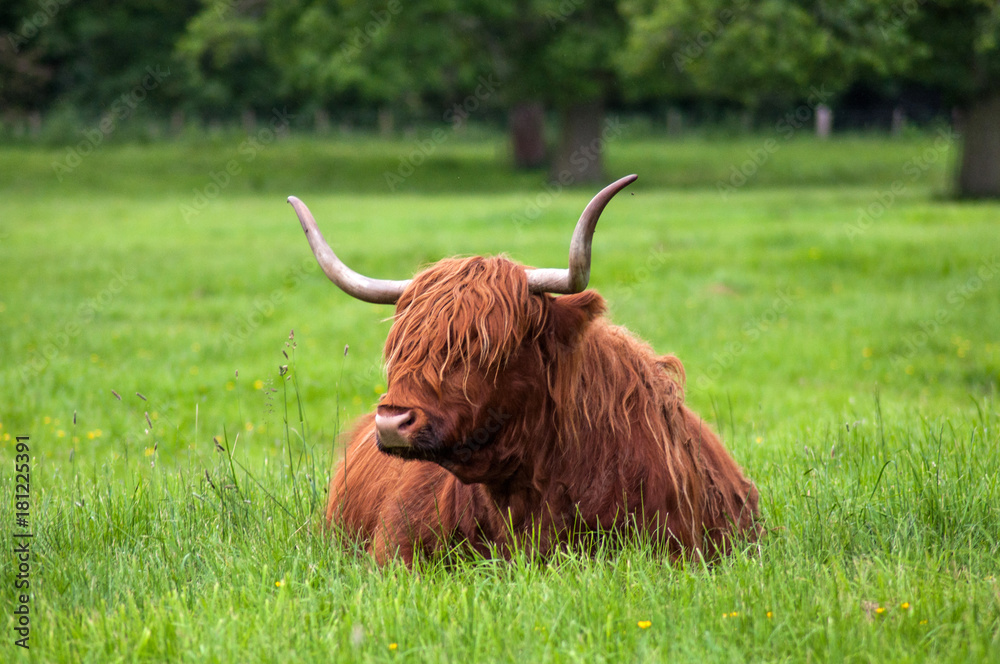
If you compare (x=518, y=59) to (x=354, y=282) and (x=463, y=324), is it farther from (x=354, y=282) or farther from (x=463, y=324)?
(x=463, y=324)

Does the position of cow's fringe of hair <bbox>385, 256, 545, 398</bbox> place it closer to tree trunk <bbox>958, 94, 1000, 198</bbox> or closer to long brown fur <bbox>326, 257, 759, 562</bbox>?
long brown fur <bbox>326, 257, 759, 562</bbox>

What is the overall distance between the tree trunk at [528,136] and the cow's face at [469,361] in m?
31.8

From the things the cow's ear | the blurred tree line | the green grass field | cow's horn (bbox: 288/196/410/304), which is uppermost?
Answer: the blurred tree line

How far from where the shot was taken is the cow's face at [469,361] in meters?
3.31

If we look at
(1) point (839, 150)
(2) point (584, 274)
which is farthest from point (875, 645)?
(1) point (839, 150)

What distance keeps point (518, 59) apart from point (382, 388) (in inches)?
865

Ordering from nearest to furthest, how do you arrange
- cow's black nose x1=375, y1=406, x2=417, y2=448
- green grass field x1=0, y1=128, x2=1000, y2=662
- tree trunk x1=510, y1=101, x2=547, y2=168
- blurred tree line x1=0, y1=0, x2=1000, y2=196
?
green grass field x1=0, y1=128, x2=1000, y2=662 → cow's black nose x1=375, y1=406, x2=417, y2=448 → blurred tree line x1=0, y1=0, x2=1000, y2=196 → tree trunk x1=510, y1=101, x2=547, y2=168

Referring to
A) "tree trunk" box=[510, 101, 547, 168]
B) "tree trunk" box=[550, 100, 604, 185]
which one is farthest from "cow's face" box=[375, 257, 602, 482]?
"tree trunk" box=[510, 101, 547, 168]

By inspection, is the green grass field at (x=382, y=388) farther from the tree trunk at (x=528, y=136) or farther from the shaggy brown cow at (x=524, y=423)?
the tree trunk at (x=528, y=136)

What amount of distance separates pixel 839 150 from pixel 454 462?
36.8m

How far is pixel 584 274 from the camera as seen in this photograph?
3.31 meters

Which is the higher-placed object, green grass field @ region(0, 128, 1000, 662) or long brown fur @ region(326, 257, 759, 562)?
long brown fur @ region(326, 257, 759, 562)

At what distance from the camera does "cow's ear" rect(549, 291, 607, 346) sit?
3539 mm

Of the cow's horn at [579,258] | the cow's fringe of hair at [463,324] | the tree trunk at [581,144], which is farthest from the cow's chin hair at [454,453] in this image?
the tree trunk at [581,144]
